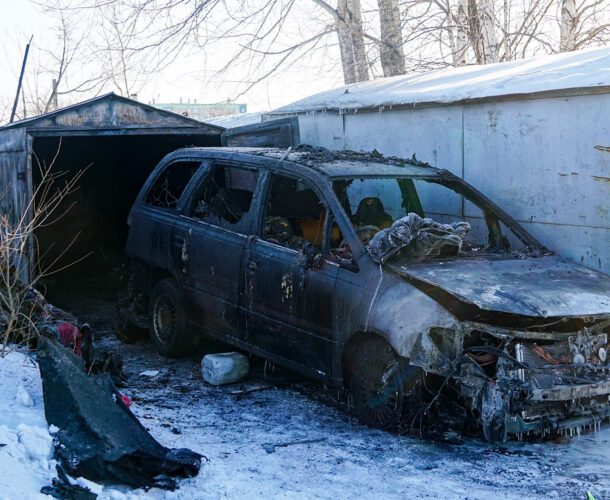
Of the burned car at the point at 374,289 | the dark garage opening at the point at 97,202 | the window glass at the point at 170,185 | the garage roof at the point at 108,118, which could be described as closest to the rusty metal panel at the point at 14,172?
the garage roof at the point at 108,118

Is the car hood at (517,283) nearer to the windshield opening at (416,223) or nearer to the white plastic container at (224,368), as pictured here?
the windshield opening at (416,223)

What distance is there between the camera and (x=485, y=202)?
20.8 feet

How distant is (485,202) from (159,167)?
3342 millimetres

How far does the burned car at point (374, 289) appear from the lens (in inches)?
181

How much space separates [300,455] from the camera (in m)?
4.67

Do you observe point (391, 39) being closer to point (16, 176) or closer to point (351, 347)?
point (16, 176)

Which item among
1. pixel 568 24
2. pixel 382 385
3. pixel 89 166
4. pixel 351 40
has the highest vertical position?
pixel 351 40

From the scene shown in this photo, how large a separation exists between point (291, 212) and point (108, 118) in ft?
13.7

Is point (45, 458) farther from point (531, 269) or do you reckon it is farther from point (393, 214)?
point (393, 214)

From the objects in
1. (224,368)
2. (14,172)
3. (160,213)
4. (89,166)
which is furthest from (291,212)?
(89,166)

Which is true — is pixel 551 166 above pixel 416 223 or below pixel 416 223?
above

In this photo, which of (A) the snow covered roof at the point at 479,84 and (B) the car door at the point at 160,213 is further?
(B) the car door at the point at 160,213

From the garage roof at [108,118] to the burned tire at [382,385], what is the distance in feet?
17.8

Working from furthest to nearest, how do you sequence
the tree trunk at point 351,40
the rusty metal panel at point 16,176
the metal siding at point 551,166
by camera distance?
the tree trunk at point 351,40 < the rusty metal panel at point 16,176 < the metal siding at point 551,166
